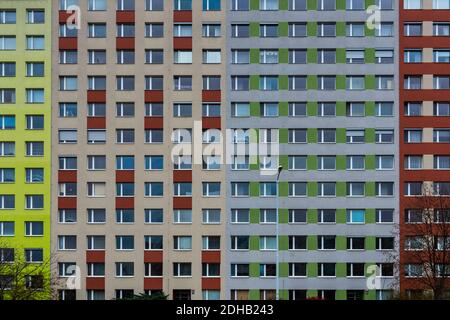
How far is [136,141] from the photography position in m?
56.5

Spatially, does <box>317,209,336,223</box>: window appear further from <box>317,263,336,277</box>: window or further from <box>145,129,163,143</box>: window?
<box>145,129,163,143</box>: window

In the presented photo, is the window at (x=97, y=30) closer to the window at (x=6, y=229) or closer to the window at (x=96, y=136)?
the window at (x=96, y=136)

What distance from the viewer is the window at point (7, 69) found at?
187 feet

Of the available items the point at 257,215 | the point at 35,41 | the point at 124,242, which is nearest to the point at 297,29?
the point at 257,215

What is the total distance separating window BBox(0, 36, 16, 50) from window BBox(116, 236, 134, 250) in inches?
764

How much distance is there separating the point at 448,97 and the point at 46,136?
3525 centimetres

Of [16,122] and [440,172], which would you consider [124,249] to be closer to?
[16,122]

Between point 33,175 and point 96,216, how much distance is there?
261 inches

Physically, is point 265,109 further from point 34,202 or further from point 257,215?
point 34,202

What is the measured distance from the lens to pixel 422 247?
5041cm

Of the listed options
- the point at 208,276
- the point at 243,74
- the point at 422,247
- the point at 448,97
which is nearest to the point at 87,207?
the point at 208,276

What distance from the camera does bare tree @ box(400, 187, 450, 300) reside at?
4853 centimetres

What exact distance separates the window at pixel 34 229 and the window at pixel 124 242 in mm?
6647

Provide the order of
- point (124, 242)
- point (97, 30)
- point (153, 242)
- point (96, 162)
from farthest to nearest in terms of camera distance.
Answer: point (97, 30) < point (96, 162) < point (124, 242) < point (153, 242)
